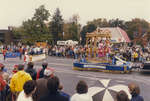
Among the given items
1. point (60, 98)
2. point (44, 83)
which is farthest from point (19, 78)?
point (60, 98)

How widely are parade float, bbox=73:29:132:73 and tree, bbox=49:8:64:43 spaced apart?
145ft

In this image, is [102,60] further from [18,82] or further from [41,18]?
[41,18]

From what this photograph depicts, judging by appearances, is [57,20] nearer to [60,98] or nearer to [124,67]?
[124,67]

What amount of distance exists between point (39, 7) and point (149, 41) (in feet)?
110

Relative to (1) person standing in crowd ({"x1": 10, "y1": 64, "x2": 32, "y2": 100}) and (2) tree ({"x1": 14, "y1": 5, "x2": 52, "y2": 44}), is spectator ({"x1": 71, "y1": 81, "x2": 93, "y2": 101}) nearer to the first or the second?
(1) person standing in crowd ({"x1": 10, "y1": 64, "x2": 32, "y2": 100})

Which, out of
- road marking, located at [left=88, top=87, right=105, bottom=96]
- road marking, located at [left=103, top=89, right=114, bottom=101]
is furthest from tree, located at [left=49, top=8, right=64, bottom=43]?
road marking, located at [left=103, top=89, right=114, bottom=101]

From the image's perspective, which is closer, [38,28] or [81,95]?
[81,95]

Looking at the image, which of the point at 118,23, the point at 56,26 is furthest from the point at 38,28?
the point at 118,23

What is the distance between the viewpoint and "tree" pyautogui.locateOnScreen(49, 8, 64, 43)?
61094 mm

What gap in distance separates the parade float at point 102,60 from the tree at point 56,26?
44320 millimetres

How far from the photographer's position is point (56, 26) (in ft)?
202

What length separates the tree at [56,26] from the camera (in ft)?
200

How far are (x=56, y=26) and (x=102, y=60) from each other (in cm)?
4703

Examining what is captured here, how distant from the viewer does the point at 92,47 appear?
56.6ft
